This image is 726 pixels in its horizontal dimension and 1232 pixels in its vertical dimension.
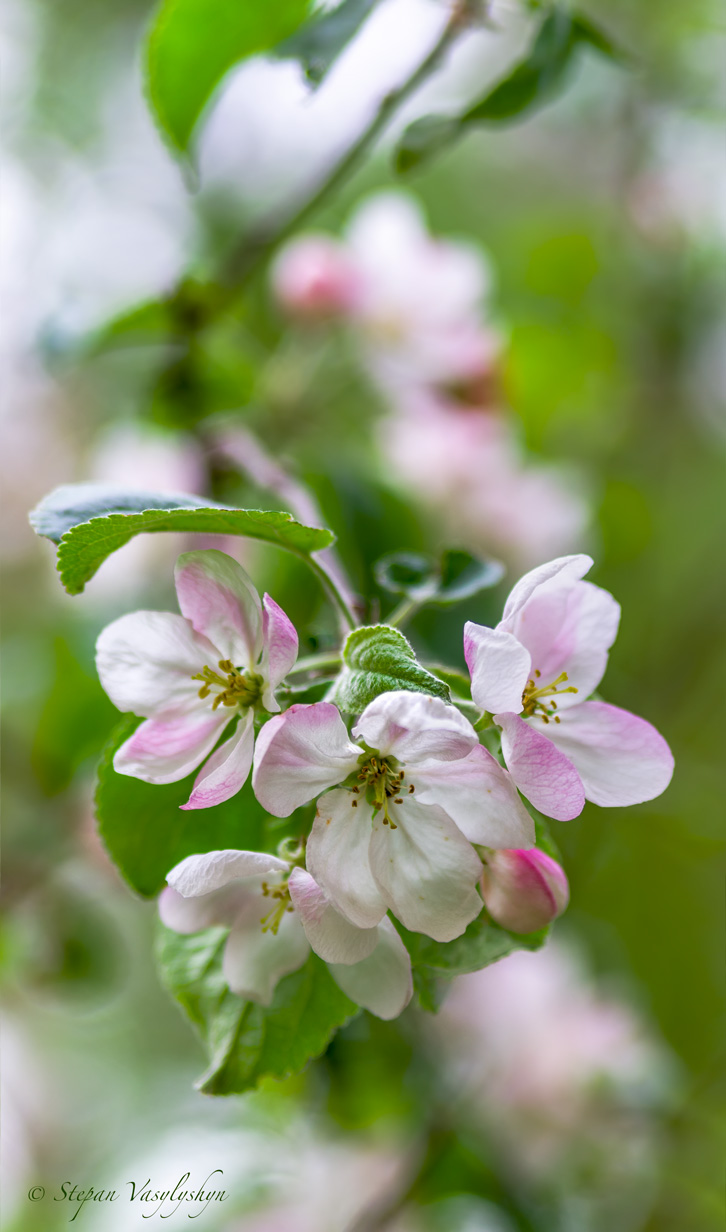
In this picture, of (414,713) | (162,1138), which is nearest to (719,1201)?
(162,1138)

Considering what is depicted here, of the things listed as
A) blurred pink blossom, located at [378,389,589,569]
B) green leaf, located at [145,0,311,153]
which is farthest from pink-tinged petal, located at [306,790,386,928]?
blurred pink blossom, located at [378,389,589,569]

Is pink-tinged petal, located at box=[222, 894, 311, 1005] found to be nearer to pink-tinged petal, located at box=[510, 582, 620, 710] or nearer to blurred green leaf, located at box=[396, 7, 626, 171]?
pink-tinged petal, located at box=[510, 582, 620, 710]

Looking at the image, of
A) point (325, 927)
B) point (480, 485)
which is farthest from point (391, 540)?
point (325, 927)

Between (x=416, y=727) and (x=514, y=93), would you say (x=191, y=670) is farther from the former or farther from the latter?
(x=514, y=93)

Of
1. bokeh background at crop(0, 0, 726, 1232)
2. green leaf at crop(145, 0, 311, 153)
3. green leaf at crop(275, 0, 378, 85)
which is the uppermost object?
green leaf at crop(145, 0, 311, 153)

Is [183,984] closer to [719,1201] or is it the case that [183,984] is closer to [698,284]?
[719,1201]
